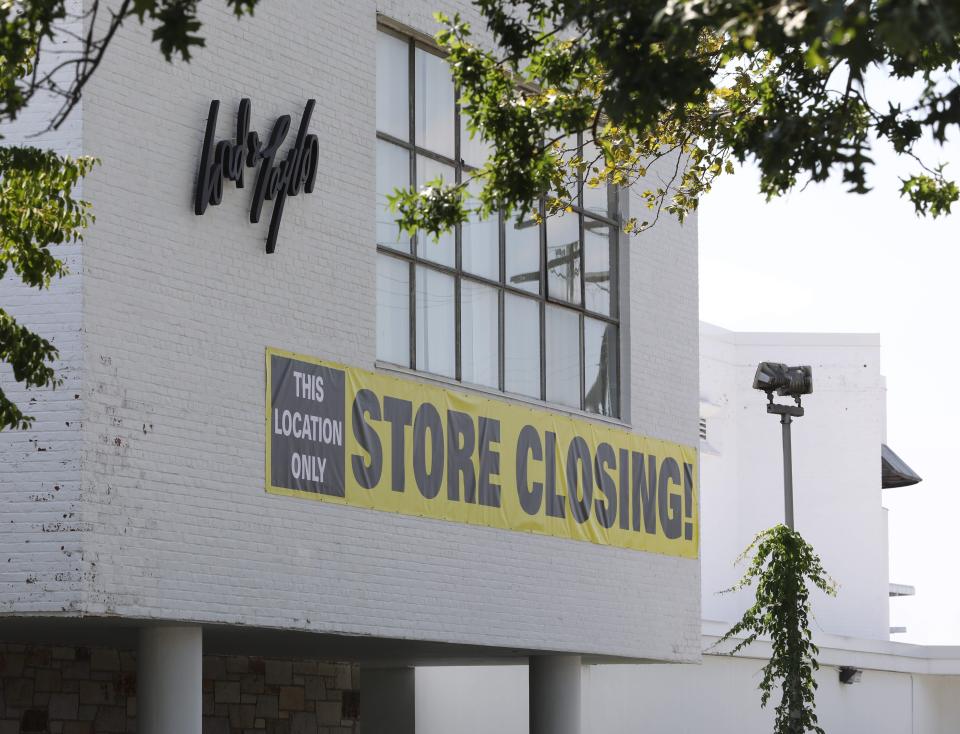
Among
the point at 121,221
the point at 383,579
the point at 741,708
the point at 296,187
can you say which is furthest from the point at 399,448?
the point at 741,708

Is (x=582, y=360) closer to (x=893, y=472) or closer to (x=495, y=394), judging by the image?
(x=495, y=394)

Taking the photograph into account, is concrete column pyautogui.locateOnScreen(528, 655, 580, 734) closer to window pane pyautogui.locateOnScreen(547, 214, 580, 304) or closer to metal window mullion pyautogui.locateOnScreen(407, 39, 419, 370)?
window pane pyautogui.locateOnScreen(547, 214, 580, 304)

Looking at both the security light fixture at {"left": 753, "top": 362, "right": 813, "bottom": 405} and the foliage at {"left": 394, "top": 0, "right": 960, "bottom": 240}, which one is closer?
the foliage at {"left": 394, "top": 0, "right": 960, "bottom": 240}

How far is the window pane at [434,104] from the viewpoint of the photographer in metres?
16.0

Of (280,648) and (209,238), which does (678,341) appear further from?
(209,238)

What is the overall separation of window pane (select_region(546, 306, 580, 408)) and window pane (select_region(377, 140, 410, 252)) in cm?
243

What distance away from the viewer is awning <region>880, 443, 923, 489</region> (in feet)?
113

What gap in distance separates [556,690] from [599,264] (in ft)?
15.0

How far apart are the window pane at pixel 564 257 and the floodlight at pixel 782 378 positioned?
289cm

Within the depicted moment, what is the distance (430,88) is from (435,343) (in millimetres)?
2374

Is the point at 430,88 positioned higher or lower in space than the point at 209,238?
higher

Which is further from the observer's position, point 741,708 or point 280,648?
point 741,708

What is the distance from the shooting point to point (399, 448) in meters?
15.2

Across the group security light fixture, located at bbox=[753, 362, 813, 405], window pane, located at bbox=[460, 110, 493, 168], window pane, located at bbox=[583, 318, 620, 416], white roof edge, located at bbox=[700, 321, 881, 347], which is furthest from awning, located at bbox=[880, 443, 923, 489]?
window pane, located at bbox=[460, 110, 493, 168]
